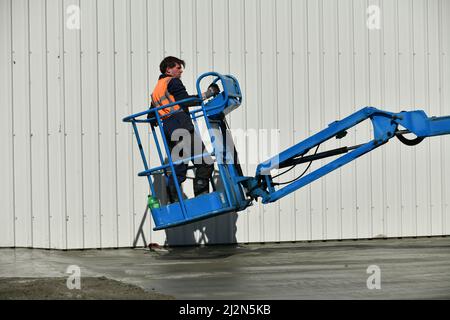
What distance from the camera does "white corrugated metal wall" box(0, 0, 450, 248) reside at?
11586 millimetres

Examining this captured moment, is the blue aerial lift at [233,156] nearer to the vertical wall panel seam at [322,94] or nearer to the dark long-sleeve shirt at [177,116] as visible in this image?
the dark long-sleeve shirt at [177,116]

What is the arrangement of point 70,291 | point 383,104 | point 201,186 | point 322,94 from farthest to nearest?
point 383,104
point 322,94
point 201,186
point 70,291

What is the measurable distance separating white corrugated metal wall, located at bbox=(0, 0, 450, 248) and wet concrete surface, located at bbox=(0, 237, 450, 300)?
16.3 inches

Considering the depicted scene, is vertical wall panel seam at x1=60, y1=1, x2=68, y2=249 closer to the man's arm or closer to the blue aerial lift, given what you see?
the blue aerial lift

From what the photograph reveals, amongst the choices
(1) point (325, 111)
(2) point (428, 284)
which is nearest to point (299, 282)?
(2) point (428, 284)

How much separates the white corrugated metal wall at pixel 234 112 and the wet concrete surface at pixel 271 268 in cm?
41

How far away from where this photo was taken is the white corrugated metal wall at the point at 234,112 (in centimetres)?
1159

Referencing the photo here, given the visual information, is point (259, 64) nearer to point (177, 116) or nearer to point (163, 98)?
point (163, 98)

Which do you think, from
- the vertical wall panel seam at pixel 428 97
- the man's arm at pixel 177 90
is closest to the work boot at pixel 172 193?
the man's arm at pixel 177 90

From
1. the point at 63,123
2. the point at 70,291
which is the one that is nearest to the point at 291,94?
the point at 63,123

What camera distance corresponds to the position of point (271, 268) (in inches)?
364

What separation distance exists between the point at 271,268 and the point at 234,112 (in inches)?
140

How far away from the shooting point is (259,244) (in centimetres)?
1230
